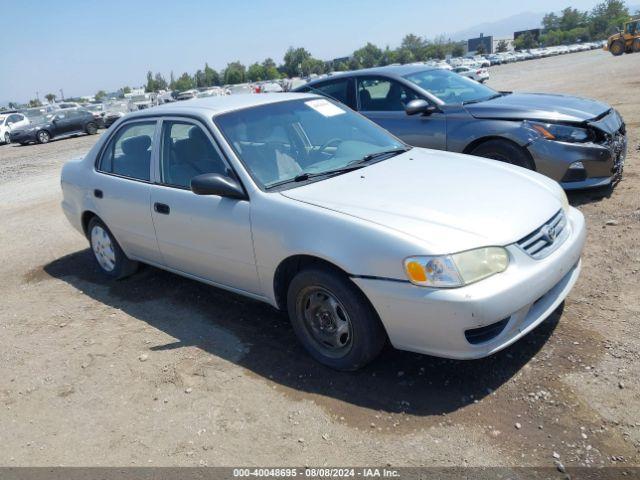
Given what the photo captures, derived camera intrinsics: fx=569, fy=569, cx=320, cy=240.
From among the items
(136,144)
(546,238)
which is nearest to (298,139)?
(136,144)

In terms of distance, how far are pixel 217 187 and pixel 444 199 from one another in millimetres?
1473

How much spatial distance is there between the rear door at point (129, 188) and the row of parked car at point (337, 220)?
2cm

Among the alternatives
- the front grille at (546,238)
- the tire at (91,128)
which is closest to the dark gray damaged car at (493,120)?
the front grille at (546,238)

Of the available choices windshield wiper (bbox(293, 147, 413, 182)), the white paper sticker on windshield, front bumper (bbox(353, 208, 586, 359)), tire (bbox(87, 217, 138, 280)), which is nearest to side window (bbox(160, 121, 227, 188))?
windshield wiper (bbox(293, 147, 413, 182))

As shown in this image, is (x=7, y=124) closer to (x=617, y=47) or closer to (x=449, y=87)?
(x=449, y=87)

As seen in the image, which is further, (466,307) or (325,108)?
(325,108)

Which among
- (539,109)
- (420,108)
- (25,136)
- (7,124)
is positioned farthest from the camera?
(7,124)

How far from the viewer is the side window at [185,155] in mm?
4164

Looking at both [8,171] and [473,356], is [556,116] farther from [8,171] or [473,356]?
[8,171]

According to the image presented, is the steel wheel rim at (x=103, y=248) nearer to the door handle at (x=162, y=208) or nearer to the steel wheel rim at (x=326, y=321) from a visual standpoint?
the door handle at (x=162, y=208)

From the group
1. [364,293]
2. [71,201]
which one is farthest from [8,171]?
[364,293]

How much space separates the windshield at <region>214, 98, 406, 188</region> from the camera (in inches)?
157

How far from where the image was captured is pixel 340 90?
7598mm

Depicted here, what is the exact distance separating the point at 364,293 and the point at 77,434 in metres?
1.87
